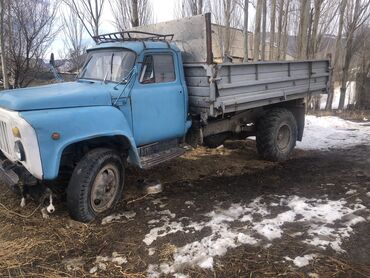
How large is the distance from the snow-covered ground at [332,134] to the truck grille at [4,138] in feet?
20.6

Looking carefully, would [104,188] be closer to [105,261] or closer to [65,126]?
[65,126]

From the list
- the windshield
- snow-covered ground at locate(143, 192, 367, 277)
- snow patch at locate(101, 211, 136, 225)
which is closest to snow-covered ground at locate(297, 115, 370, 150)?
snow-covered ground at locate(143, 192, 367, 277)

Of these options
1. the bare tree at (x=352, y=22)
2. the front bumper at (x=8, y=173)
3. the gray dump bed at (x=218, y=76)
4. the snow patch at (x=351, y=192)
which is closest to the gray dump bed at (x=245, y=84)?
the gray dump bed at (x=218, y=76)

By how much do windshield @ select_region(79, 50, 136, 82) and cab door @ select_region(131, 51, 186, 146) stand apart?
8.3 inches

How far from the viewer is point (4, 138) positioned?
14.7 ft

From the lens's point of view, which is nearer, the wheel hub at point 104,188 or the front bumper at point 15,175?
the front bumper at point 15,175

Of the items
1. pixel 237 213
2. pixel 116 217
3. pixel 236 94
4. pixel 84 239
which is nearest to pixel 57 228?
pixel 84 239

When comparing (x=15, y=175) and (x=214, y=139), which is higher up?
(x=15, y=175)

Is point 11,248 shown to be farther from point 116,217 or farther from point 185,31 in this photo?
point 185,31

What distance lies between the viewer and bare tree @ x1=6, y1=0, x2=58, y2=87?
42.6 ft

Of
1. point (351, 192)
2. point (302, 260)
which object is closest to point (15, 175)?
point (302, 260)

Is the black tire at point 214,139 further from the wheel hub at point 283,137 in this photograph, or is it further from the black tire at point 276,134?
the wheel hub at point 283,137

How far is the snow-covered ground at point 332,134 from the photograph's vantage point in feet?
28.7

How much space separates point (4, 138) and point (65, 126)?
0.98 m
